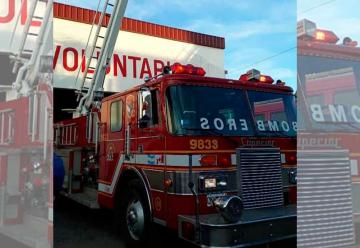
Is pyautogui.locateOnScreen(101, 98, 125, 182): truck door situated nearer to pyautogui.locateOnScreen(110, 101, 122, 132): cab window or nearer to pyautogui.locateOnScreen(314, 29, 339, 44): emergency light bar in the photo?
pyautogui.locateOnScreen(110, 101, 122, 132): cab window

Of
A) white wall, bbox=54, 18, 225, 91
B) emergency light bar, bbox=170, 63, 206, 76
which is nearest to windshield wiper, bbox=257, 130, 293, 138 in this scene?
emergency light bar, bbox=170, 63, 206, 76

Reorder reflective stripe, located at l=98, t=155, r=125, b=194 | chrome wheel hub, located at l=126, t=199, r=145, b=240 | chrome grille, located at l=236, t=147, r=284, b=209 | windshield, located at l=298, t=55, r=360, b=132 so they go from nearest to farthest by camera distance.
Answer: windshield, located at l=298, t=55, r=360, b=132
chrome grille, located at l=236, t=147, r=284, b=209
chrome wheel hub, located at l=126, t=199, r=145, b=240
reflective stripe, located at l=98, t=155, r=125, b=194

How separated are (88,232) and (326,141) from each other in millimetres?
4581

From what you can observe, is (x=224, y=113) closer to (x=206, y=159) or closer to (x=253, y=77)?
(x=206, y=159)

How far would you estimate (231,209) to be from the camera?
385 cm

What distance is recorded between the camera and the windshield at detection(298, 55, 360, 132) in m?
2.02

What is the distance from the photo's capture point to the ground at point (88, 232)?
511 centimetres

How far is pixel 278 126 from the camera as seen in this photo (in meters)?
4.98

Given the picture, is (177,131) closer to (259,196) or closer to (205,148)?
(205,148)

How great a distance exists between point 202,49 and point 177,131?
9714 mm

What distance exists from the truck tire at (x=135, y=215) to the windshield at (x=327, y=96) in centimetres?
273

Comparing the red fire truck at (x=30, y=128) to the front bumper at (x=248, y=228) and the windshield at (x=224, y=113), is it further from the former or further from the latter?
the windshield at (x=224, y=113)

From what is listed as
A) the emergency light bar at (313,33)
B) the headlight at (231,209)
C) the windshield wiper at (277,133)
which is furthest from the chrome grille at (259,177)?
the emergency light bar at (313,33)

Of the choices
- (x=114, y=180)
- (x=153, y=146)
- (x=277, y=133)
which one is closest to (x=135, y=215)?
(x=114, y=180)
